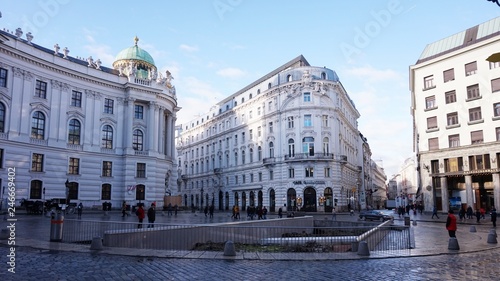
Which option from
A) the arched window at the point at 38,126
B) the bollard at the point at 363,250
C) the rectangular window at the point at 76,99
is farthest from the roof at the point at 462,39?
the arched window at the point at 38,126

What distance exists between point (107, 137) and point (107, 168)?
14.7 feet

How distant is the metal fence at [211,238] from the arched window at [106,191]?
35.3m

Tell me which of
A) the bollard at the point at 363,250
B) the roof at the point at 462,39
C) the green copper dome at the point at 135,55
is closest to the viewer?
the bollard at the point at 363,250

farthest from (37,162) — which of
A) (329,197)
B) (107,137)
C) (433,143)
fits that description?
(433,143)

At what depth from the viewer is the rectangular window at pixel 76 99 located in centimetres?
4872

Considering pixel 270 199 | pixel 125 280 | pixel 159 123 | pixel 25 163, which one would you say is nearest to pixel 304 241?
pixel 125 280

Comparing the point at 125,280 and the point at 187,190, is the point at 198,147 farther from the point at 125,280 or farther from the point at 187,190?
the point at 125,280

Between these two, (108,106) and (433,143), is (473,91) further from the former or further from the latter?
(108,106)

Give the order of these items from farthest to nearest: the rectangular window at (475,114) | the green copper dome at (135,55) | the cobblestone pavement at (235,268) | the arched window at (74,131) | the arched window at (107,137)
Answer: the green copper dome at (135,55) < the arched window at (107,137) < the arched window at (74,131) < the rectangular window at (475,114) < the cobblestone pavement at (235,268)

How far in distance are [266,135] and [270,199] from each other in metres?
11.6

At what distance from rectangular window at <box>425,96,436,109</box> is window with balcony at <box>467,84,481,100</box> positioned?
182 inches

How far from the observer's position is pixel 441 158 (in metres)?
48.1

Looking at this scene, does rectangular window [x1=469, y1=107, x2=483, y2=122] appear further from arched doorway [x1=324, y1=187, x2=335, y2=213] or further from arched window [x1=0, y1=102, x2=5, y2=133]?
arched window [x1=0, y1=102, x2=5, y2=133]

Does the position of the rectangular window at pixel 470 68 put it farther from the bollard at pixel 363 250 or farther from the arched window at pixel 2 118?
the arched window at pixel 2 118
